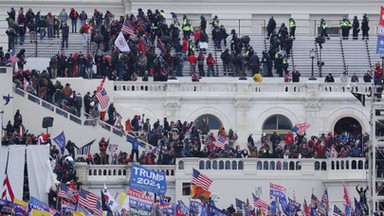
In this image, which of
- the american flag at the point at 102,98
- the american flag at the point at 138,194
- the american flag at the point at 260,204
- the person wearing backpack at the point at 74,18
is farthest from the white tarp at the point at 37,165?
the person wearing backpack at the point at 74,18

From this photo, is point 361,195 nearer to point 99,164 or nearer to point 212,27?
point 99,164

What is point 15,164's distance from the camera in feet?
460

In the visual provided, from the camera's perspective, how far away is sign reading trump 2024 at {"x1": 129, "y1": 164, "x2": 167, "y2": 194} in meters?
128

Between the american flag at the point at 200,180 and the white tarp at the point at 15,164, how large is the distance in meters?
8.10

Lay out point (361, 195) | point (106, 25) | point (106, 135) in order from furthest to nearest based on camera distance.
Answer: point (106, 25) → point (106, 135) → point (361, 195)

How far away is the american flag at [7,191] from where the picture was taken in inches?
5315

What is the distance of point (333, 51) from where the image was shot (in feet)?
510

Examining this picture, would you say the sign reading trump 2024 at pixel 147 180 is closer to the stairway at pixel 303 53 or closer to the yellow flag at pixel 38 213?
the yellow flag at pixel 38 213

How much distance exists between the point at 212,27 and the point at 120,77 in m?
8.24

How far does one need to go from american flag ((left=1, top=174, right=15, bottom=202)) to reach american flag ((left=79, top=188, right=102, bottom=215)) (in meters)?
4.63

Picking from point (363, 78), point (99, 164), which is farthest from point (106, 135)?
point (363, 78)

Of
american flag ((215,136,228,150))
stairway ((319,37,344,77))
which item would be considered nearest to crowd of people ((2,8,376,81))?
stairway ((319,37,344,77))

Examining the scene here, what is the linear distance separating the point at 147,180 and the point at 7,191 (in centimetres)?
920

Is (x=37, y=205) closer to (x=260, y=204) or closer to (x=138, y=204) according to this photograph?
(x=138, y=204)
